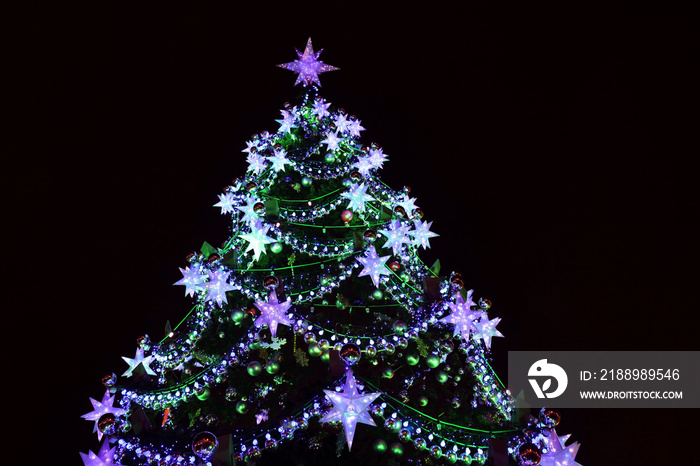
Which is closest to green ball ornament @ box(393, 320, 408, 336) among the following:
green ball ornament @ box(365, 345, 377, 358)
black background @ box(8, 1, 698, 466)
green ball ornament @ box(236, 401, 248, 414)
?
green ball ornament @ box(365, 345, 377, 358)

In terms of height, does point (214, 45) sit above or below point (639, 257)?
above

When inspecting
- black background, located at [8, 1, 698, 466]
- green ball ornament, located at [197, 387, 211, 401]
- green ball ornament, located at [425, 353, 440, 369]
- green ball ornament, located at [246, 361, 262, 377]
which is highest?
black background, located at [8, 1, 698, 466]

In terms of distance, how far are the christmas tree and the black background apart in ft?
2.76

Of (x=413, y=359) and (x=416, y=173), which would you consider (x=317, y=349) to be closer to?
(x=413, y=359)

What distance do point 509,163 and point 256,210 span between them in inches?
67.8

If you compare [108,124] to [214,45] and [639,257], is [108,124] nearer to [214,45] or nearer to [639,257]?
[214,45]

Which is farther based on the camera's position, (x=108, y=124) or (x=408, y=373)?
(x=108, y=124)

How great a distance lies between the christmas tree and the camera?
3.72 ft

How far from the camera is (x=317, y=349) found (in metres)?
1.21

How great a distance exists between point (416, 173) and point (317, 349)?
1651 millimetres

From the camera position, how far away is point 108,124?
2.33 meters

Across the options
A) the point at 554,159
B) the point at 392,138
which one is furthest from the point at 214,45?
the point at 554,159

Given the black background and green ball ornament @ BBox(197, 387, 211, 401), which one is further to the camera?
the black background

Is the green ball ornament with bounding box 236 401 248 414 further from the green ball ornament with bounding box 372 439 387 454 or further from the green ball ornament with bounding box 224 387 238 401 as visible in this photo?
the green ball ornament with bounding box 372 439 387 454
